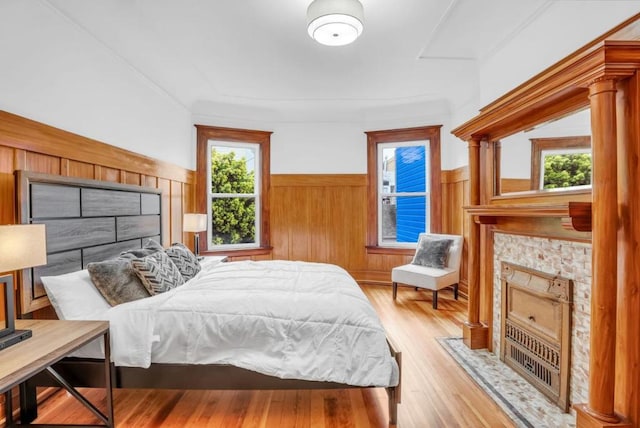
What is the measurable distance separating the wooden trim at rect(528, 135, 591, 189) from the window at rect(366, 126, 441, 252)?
272cm

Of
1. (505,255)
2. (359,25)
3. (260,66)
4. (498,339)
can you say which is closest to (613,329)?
(505,255)

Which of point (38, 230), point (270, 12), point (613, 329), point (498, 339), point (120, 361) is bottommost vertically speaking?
point (498, 339)

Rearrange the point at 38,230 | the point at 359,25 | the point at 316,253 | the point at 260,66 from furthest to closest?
the point at 316,253, the point at 260,66, the point at 359,25, the point at 38,230

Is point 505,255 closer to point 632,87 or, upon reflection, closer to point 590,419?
point 590,419

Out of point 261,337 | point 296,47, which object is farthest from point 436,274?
point 296,47

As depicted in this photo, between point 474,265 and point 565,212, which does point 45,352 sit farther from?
point 474,265

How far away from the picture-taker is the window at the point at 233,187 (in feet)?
15.8

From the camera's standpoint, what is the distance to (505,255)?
2625mm

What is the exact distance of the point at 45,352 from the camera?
1431 mm

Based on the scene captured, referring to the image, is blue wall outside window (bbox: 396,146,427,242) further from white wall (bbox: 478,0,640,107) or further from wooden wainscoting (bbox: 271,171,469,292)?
white wall (bbox: 478,0,640,107)

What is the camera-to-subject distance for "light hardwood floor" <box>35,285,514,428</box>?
191 centimetres

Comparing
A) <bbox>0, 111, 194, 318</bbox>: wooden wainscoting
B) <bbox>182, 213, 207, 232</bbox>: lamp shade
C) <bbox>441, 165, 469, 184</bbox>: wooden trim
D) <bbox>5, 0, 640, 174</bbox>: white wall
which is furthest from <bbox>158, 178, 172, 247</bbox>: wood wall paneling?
<bbox>441, 165, 469, 184</bbox>: wooden trim

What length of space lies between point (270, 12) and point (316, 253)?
140 inches

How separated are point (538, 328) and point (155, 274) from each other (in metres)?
2.75
